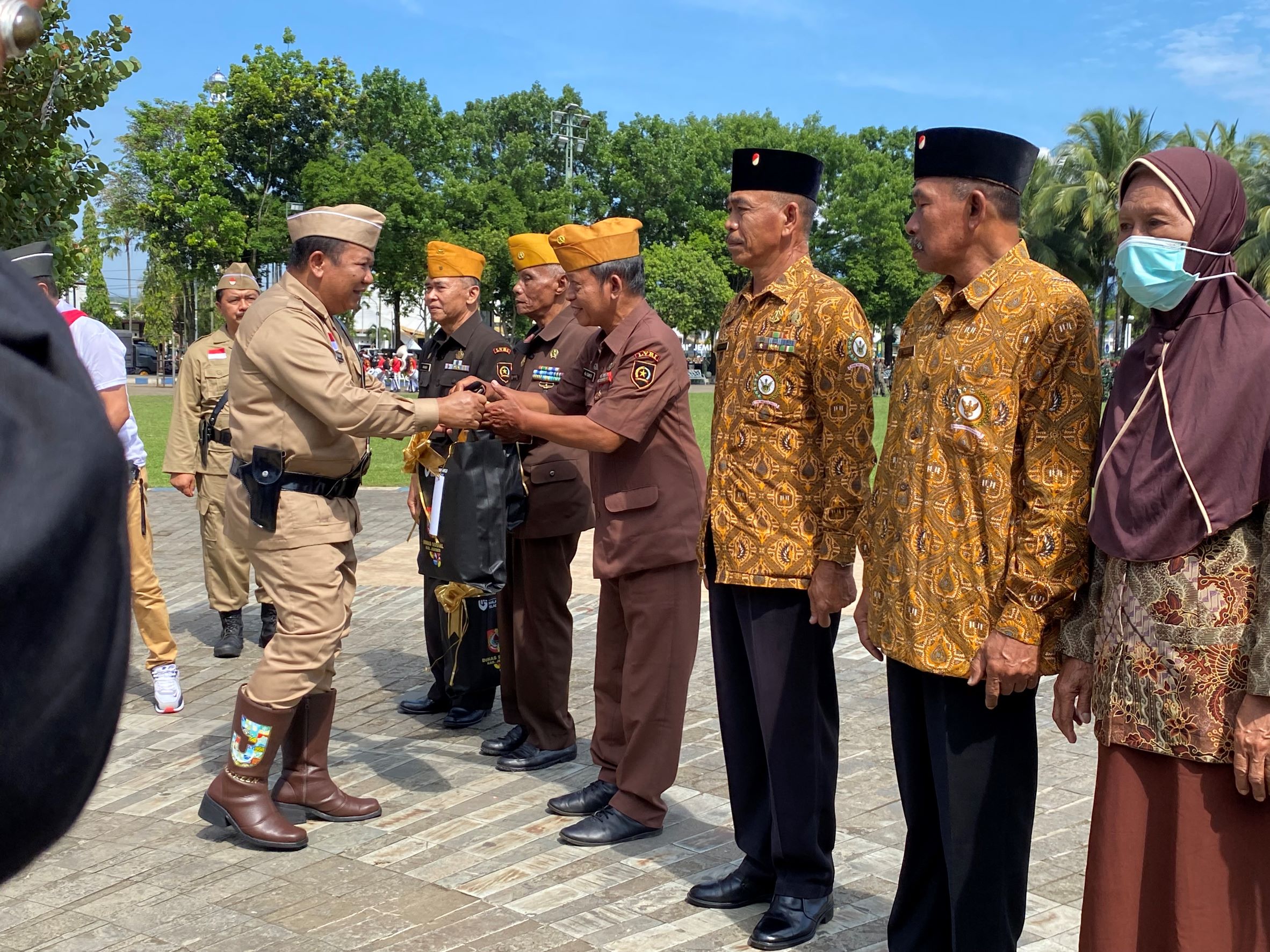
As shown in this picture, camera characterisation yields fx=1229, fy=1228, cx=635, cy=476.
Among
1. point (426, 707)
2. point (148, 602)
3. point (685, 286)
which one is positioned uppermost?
point (685, 286)

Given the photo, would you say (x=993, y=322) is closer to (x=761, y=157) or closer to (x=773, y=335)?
(x=773, y=335)

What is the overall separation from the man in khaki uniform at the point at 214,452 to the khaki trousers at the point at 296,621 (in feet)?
10.9

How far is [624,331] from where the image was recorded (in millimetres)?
4855

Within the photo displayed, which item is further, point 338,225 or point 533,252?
point 533,252

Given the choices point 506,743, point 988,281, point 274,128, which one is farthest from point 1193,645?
point 274,128

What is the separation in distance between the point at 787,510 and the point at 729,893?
1308 mm

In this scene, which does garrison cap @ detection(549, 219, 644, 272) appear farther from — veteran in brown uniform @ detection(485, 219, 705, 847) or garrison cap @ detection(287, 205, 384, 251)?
garrison cap @ detection(287, 205, 384, 251)

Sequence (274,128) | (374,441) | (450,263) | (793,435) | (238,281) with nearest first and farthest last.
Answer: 1. (793,435)
2. (450,263)
3. (238,281)
4. (374,441)
5. (274,128)

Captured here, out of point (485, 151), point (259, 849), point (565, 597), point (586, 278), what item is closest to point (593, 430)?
point (586, 278)

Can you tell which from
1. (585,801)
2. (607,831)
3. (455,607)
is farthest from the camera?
(455,607)

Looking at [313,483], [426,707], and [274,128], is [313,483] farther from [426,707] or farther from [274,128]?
[274,128]

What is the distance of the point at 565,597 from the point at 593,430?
1.61 m

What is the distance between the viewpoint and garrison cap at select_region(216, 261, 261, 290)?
7984 mm

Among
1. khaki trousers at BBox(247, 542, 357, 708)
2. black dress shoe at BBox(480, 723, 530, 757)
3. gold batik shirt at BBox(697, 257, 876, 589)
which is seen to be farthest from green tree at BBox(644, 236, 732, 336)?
gold batik shirt at BBox(697, 257, 876, 589)
